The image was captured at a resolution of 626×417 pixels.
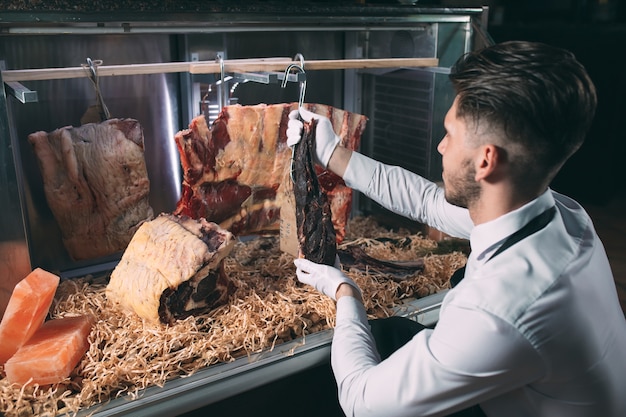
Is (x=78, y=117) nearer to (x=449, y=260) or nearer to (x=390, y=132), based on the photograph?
(x=390, y=132)

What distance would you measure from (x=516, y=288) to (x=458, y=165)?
0.38 m

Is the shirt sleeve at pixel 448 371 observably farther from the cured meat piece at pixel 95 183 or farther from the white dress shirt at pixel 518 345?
the cured meat piece at pixel 95 183

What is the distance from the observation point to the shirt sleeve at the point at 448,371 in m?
1.49

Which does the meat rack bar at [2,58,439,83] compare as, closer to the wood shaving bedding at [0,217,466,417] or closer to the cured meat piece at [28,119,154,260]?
the cured meat piece at [28,119,154,260]

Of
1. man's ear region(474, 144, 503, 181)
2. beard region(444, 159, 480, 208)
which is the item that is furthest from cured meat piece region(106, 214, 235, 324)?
man's ear region(474, 144, 503, 181)

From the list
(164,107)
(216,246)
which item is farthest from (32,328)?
(164,107)

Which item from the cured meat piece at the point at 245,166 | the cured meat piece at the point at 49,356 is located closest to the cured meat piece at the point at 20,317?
the cured meat piece at the point at 49,356

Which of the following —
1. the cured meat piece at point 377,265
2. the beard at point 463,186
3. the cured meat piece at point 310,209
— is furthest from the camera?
the cured meat piece at point 377,265

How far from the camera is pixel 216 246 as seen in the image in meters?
2.20

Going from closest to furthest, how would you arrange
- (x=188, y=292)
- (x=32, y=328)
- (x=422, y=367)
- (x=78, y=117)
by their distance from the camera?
(x=422, y=367), (x=32, y=328), (x=188, y=292), (x=78, y=117)

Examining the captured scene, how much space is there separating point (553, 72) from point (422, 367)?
793mm

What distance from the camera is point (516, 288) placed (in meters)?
1.51

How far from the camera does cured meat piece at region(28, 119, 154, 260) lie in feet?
7.82

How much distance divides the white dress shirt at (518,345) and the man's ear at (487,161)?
5.5 inches
